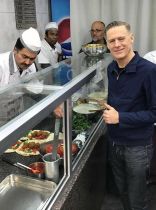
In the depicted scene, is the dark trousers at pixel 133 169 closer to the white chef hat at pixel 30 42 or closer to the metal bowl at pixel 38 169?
the metal bowl at pixel 38 169

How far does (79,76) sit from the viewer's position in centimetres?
159

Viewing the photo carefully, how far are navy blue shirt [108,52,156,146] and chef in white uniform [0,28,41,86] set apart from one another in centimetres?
56

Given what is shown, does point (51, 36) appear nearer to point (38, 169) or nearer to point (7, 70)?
point (7, 70)

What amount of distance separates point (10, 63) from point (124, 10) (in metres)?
2.16

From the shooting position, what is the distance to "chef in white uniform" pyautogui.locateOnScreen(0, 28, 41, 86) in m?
1.84

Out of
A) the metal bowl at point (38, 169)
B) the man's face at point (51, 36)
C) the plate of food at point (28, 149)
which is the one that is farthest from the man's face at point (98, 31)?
the metal bowl at point (38, 169)

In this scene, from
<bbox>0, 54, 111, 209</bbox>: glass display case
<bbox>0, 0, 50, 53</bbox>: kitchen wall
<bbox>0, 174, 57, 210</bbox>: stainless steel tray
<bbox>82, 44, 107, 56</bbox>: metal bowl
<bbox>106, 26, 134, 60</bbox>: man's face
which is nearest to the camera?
<bbox>0, 54, 111, 209</bbox>: glass display case

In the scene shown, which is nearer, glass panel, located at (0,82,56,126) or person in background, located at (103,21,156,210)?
glass panel, located at (0,82,56,126)

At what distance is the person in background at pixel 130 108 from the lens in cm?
147

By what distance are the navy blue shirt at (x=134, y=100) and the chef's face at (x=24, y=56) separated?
0.56 metres

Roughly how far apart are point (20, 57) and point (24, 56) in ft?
0.10

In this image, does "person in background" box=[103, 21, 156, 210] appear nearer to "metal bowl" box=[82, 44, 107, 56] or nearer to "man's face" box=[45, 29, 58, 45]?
"metal bowl" box=[82, 44, 107, 56]

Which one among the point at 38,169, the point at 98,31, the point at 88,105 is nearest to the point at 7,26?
the point at 98,31

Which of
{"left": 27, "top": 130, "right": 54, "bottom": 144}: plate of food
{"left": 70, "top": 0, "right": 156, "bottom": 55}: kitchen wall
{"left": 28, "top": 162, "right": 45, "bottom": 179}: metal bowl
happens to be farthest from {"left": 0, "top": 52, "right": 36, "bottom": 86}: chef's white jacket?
{"left": 70, "top": 0, "right": 156, "bottom": 55}: kitchen wall
